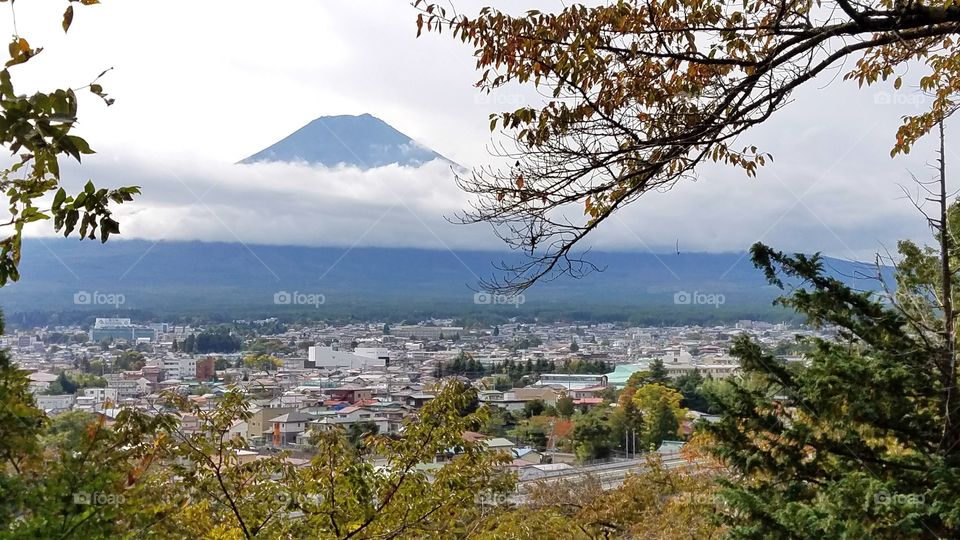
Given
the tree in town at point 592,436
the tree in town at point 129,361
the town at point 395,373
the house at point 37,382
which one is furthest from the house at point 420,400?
the tree in town at point 592,436

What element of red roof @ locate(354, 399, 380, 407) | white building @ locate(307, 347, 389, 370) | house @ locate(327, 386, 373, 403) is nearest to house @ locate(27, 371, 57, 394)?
red roof @ locate(354, 399, 380, 407)

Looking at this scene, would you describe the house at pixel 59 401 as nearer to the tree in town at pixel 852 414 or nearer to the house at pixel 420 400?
the house at pixel 420 400

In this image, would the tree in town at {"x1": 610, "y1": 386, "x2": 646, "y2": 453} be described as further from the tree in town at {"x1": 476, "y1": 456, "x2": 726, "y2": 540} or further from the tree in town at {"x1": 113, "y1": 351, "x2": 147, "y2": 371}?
the tree in town at {"x1": 113, "y1": 351, "x2": 147, "y2": 371}

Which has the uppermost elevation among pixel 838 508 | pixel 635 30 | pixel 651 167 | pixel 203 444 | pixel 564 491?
pixel 635 30

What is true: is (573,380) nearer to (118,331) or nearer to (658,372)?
(658,372)

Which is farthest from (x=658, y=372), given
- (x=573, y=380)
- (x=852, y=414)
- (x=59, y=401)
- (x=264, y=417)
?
(x=852, y=414)

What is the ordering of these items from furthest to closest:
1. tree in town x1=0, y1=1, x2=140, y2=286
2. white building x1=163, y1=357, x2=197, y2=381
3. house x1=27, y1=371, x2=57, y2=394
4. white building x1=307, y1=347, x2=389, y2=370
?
white building x1=307, y1=347, x2=389, y2=370 < white building x1=163, y1=357, x2=197, y2=381 < house x1=27, y1=371, x2=57, y2=394 < tree in town x1=0, y1=1, x2=140, y2=286

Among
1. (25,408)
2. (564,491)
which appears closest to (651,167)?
(25,408)

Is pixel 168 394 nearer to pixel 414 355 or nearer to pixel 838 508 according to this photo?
pixel 838 508
